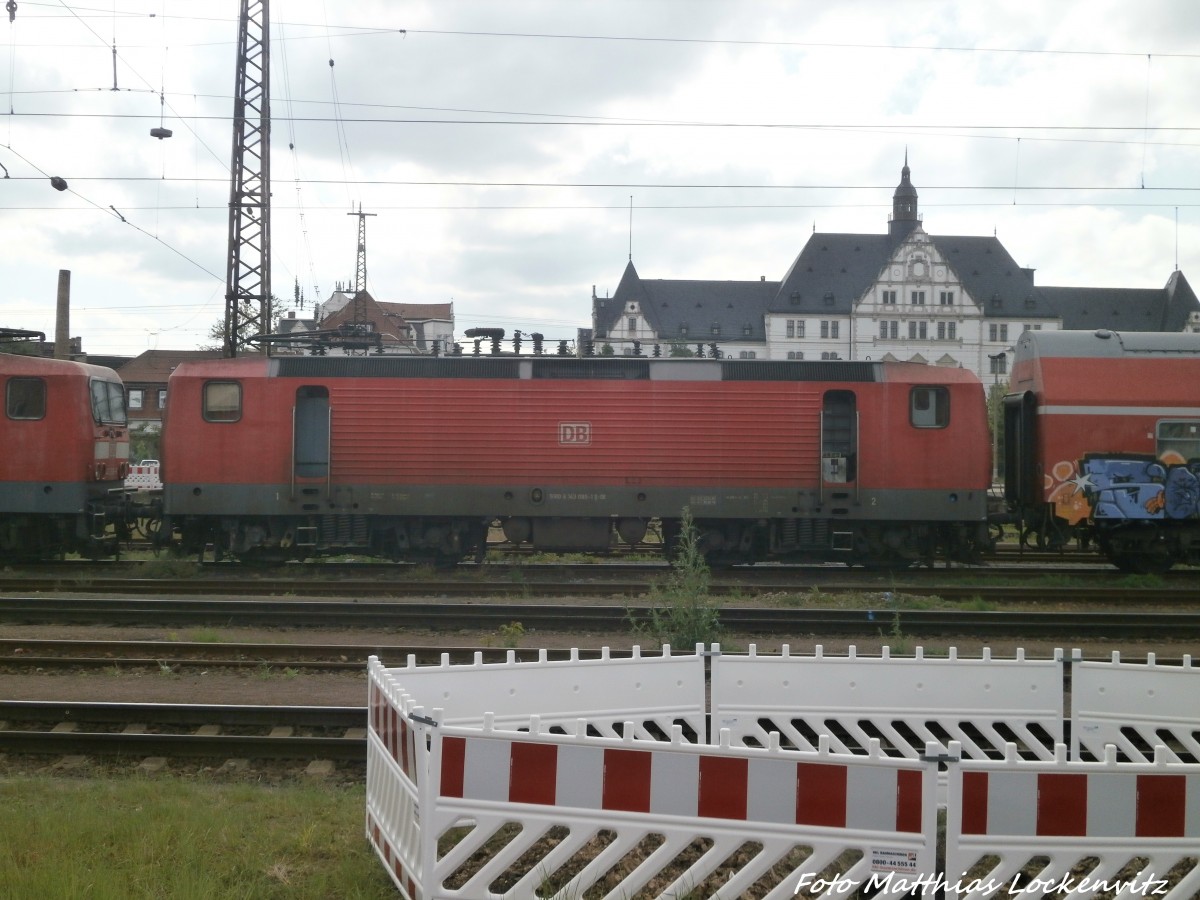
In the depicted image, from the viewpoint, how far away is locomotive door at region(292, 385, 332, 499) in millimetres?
17219

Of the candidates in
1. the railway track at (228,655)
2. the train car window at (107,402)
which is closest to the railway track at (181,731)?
the railway track at (228,655)

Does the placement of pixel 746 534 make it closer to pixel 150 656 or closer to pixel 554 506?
pixel 554 506

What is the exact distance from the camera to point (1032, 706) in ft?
21.3

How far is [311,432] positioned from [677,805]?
47.5 feet

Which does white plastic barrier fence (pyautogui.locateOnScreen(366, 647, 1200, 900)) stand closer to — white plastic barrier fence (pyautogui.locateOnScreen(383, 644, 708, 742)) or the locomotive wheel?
white plastic barrier fence (pyautogui.locateOnScreen(383, 644, 708, 742))

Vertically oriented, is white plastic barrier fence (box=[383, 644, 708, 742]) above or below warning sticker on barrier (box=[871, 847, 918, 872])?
above

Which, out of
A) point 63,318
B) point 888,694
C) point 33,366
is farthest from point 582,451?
point 63,318

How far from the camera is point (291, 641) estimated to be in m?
11.9

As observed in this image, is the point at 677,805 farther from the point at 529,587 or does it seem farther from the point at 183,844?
the point at 529,587

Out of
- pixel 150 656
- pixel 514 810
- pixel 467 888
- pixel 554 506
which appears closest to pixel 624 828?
pixel 514 810

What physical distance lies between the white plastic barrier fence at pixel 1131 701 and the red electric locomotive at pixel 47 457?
16.6 m

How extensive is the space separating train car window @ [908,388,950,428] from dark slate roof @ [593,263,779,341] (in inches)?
2386

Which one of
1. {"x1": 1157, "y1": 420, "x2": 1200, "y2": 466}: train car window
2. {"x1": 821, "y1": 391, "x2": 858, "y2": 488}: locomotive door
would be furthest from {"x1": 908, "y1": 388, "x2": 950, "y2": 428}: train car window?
{"x1": 1157, "y1": 420, "x2": 1200, "y2": 466}: train car window

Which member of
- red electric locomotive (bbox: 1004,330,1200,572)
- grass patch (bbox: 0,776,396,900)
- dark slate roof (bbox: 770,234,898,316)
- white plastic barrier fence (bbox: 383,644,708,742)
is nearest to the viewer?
grass patch (bbox: 0,776,396,900)
